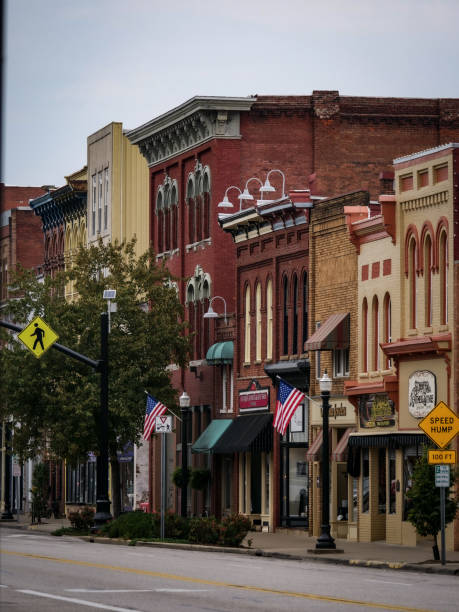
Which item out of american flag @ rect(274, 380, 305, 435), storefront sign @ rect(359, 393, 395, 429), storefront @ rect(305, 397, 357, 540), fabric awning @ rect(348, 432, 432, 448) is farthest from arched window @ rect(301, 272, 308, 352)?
fabric awning @ rect(348, 432, 432, 448)

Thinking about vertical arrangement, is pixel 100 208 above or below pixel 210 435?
above

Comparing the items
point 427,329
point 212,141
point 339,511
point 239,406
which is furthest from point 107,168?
point 427,329

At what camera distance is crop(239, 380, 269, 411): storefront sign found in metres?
46.9

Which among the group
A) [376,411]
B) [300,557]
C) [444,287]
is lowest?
[300,557]

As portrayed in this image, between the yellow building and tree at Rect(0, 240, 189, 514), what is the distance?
10.5 m

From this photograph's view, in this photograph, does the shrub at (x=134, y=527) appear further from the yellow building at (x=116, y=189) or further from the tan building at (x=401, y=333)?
the yellow building at (x=116, y=189)

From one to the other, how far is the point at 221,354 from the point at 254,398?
314 cm

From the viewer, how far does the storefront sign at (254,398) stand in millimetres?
→ 46906

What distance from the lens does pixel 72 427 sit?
4781 cm

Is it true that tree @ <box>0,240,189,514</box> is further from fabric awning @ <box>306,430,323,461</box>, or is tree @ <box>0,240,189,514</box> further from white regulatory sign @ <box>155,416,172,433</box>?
white regulatory sign @ <box>155,416,172,433</box>

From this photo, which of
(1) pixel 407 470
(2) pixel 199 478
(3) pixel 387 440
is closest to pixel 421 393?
(3) pixel 387 440

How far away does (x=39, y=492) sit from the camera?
59.9 metres

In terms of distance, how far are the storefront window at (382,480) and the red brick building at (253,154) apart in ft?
42.1

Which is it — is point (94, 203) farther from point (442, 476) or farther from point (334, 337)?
point (442, 476)
